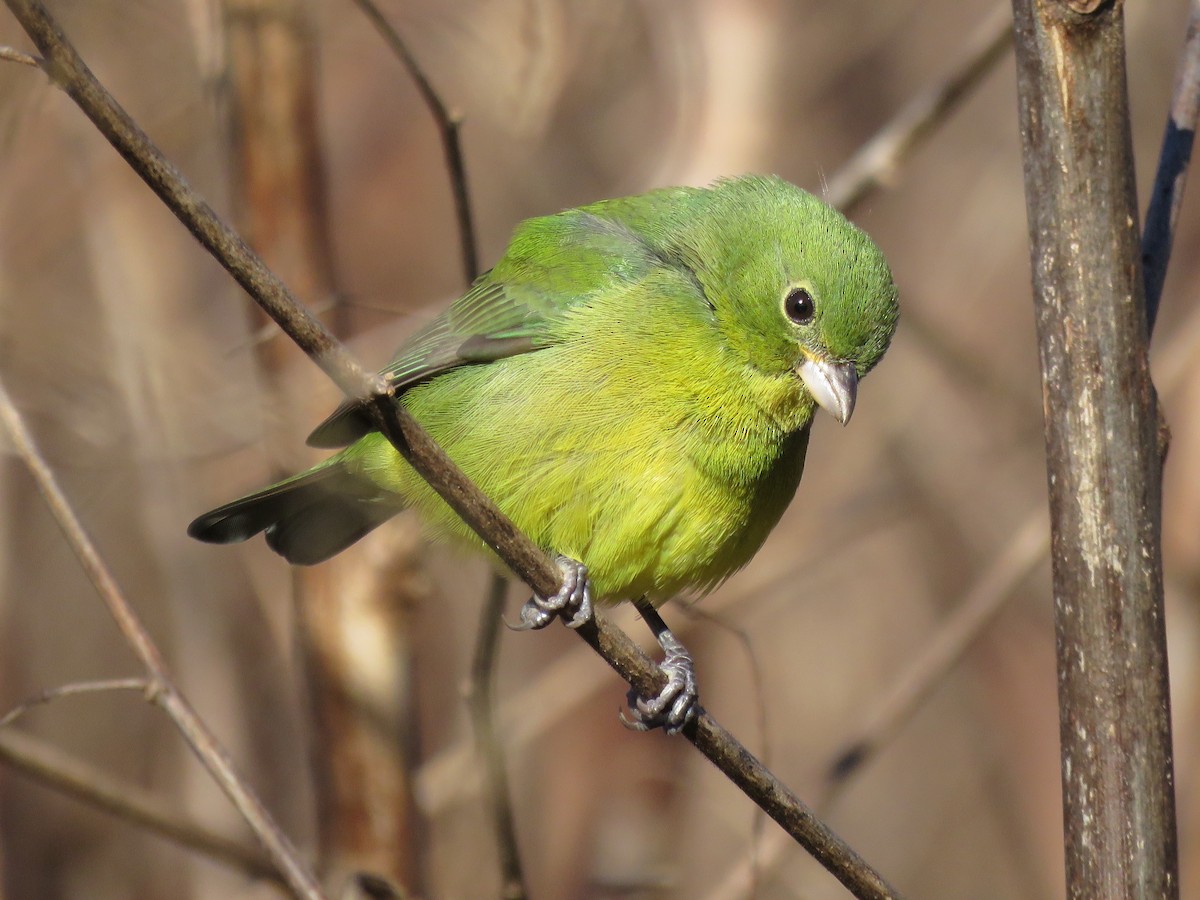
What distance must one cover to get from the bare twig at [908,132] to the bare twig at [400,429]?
198 cm

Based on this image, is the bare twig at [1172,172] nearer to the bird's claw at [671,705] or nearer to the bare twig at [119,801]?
the bird's claw at [671,705]

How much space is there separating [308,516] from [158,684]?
103cm

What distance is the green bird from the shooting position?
3.20 metres

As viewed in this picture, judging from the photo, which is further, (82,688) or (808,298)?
(808,298)

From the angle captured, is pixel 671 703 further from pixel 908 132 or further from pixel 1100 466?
pixel 908 132

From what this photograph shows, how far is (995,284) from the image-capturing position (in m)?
7.17

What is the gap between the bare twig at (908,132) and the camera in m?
3.95

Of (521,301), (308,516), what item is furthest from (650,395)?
(308,516)

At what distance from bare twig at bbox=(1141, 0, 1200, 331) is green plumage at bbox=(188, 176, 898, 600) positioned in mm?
893

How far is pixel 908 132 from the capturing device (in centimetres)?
402

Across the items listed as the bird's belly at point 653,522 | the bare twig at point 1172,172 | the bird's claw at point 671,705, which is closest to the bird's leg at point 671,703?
the bird's claw at point 671,705

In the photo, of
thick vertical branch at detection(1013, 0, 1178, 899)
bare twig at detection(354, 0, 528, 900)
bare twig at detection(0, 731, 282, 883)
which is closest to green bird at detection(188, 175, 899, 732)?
bare twig at detection(354, 0, 528, 900)

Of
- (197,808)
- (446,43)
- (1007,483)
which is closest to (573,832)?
(197,808)

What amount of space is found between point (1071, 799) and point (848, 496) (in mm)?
3929
